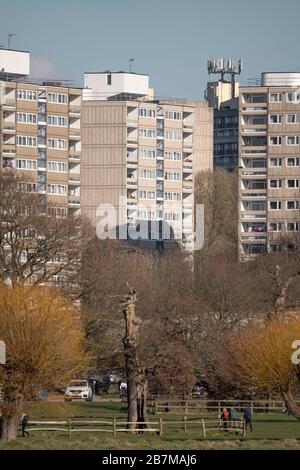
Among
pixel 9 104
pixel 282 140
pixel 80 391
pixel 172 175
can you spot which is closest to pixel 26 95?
pixel 9 104

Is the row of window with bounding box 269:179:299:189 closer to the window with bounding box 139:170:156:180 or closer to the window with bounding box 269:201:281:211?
the window with bounding box 269:201:281:211

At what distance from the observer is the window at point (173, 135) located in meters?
176

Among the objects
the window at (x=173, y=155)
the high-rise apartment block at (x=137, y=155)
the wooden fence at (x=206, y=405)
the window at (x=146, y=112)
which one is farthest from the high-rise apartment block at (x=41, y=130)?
the wooden fence at (x=206, y=405)

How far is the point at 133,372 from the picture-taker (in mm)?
68812

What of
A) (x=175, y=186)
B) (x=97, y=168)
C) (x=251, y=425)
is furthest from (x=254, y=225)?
(x=251, y=425)

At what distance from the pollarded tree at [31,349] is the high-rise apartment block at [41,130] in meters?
89.9

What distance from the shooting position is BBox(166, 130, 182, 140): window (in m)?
176

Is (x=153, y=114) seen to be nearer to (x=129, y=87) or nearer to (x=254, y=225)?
(x=129, y=87)

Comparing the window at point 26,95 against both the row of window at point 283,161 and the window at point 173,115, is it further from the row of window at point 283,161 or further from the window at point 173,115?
the row of window at point 283,161

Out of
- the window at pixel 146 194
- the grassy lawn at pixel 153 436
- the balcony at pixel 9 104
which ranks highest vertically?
the balcony at pixel 9 104

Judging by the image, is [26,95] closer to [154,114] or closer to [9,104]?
[9,104]

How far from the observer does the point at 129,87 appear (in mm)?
173500

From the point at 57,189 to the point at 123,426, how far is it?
10179 centimetres

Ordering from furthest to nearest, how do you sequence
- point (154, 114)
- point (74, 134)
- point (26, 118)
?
point (154, 114)
point (74, 134)
point (26, 118)
